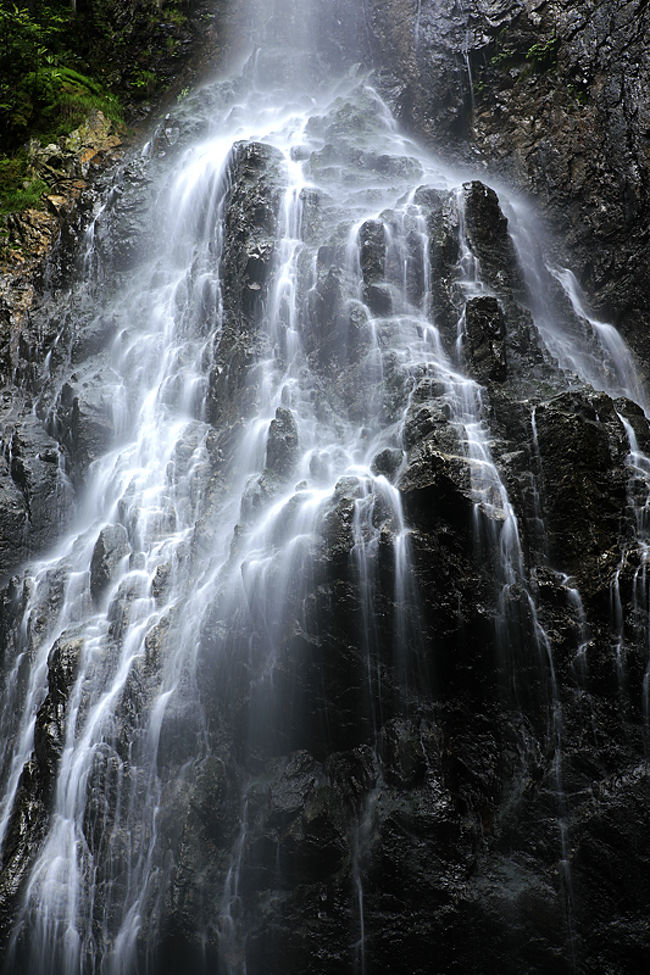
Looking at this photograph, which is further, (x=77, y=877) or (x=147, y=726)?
(x=147, y=726)

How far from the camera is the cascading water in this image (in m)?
8.65

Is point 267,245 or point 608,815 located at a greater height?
→ point 267,245

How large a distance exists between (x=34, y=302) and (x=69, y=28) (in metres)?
12.9

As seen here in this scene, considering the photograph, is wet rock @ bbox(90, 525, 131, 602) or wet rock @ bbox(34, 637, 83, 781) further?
wet rock @ bbox(90, 525, 131, 602)

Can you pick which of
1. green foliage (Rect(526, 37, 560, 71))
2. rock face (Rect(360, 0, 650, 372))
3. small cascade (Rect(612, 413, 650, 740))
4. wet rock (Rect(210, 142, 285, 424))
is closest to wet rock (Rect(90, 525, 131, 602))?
wet rock (Rect(210, 142, 285, 424))

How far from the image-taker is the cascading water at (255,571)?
8648mm

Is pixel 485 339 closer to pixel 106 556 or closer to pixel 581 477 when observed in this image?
pixel 581 477

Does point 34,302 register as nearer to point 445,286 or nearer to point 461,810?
point 445,286

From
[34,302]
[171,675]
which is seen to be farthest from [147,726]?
[34,302]

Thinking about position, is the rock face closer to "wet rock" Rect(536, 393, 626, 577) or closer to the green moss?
"wet rock" Rect(536, 393, 626, 577)

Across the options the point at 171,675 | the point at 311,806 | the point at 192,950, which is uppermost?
the point at 171,675

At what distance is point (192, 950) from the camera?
8.50 metres

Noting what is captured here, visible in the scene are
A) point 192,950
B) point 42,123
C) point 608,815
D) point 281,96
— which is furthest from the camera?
point 281,96

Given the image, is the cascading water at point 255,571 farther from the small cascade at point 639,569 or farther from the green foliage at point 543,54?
the green foliage at point 543,54
